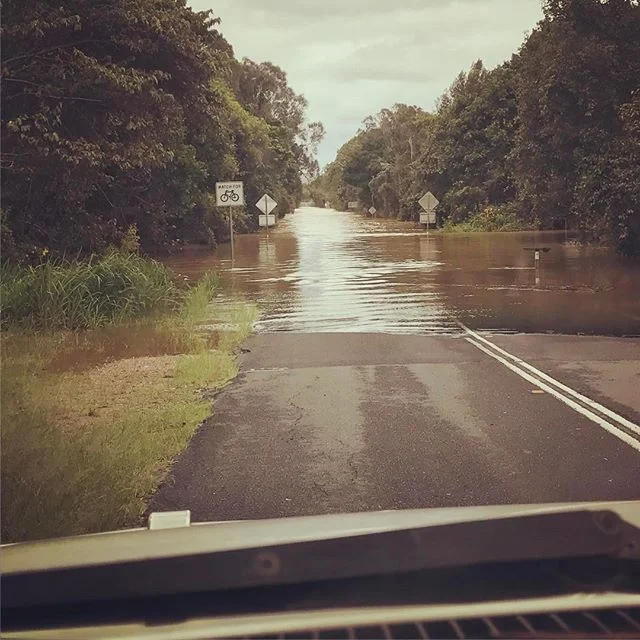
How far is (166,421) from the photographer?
7.83 m

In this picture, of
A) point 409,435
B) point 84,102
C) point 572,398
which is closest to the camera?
point 409,435

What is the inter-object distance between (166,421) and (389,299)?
11.4m

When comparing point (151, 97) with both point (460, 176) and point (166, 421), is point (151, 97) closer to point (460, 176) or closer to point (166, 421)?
point (166, 421)

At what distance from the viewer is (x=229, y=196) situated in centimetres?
2681

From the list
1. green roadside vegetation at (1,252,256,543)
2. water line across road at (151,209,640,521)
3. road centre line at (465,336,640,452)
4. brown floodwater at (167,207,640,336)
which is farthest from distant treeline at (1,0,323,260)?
Result: road centre line at (465,336,640,452)

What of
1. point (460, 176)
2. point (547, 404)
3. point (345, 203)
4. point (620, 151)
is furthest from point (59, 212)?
point (345, 203)

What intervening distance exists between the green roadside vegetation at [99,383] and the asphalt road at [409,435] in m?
0.35

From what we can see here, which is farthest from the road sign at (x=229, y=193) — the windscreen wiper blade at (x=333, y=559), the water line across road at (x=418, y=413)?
the windscreen wiper blade at (x=333, y=559)

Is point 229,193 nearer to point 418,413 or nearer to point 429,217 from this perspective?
point 418,413

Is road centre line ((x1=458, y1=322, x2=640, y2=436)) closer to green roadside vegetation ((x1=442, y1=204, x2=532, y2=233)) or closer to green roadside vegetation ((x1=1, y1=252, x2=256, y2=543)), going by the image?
green roadside vegetation ((x1=1, y1=252, x2=256, y2=543))

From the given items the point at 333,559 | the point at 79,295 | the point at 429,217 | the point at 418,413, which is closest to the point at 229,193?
the point at 79,295

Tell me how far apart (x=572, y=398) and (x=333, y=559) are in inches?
270

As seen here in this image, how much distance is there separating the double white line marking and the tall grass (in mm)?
6149

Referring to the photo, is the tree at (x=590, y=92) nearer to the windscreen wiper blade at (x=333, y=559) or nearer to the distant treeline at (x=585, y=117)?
the distant treeline at (x=585, y=117)
